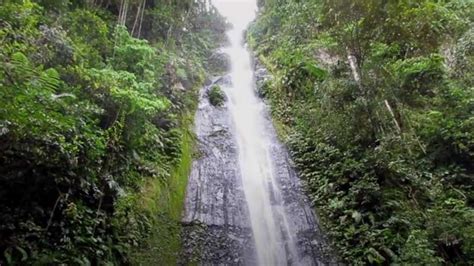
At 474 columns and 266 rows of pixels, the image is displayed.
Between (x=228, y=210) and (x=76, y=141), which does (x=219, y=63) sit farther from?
(x=76, y=141)

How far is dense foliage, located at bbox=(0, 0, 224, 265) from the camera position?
13.5 ft

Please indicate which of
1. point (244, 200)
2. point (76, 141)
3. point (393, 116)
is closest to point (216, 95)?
point (244, 200)

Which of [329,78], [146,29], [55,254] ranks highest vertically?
[146,29]

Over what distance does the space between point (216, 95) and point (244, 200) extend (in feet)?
17.7

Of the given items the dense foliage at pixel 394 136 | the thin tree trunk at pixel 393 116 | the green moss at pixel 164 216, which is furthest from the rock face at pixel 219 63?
the thin tree trunk at pixel 393 116

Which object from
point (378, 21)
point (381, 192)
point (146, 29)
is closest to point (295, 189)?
point (381, 192)

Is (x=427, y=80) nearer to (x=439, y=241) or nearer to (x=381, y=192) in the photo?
(x=381, y=192)

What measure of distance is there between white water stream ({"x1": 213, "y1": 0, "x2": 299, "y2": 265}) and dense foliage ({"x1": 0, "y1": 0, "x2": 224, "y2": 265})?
1.52 metres

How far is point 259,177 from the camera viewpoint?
895 cm

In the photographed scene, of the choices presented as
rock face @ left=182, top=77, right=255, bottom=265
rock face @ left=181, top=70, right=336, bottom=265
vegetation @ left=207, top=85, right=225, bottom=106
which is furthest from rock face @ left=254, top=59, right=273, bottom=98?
rock face @ left=181, top=70, right=336, bottom=265

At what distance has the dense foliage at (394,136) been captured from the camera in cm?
587

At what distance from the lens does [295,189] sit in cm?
845

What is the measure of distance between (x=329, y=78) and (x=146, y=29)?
5617mm

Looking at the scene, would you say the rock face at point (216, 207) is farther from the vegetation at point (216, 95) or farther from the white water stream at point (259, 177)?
the vegetation at point (216, 95)
